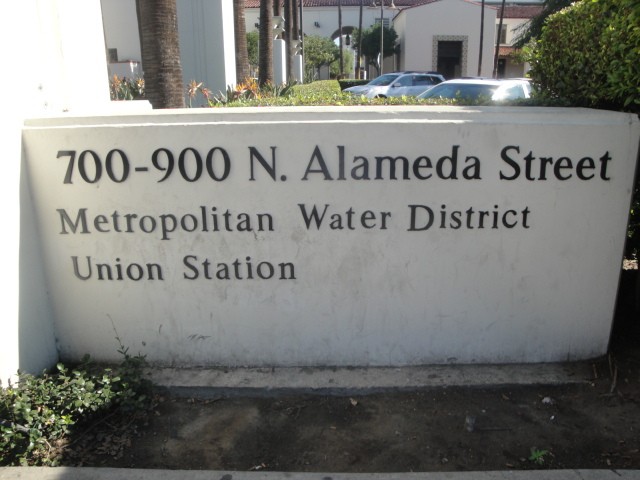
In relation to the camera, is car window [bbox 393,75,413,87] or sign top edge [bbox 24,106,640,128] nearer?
sign top edge [bbox 24,106,640,128]

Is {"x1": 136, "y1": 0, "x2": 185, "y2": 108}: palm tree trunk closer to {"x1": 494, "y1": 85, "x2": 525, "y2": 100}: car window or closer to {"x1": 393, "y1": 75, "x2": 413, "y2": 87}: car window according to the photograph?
{"x1": 494, "y1": 85, "x2": 525, "y2": 100}: car window

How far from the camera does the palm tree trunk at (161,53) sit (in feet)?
24.1

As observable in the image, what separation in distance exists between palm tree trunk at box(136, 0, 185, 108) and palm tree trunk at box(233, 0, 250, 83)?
398 inches

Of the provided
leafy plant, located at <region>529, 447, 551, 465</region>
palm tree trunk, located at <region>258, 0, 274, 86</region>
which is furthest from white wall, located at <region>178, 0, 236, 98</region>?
leafy plant, located at <region>529, 447, 551, 465</region>

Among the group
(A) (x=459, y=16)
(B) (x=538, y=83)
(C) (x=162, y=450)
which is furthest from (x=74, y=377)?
(A) (x=459, y=16)

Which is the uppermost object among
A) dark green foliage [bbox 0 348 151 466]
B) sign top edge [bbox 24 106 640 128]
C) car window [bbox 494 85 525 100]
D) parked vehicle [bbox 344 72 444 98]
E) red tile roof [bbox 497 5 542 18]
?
red tile roof [bbox 497 5 542 18]

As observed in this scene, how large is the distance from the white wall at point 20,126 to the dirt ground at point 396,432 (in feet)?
2.59

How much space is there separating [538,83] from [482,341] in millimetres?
2386

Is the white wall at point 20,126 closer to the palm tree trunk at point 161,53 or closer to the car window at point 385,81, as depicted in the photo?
the palm tree trunk at point 161,53

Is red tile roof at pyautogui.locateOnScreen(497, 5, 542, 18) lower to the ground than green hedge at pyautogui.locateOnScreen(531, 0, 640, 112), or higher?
higher

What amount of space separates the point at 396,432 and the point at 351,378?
0.54 metres

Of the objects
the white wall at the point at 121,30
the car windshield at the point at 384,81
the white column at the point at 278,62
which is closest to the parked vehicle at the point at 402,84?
the car windshield at the point at 384,81

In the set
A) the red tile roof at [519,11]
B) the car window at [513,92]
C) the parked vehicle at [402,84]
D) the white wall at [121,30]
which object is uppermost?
the red tile roof at [519,11]

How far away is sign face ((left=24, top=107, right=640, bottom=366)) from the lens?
3561mm
